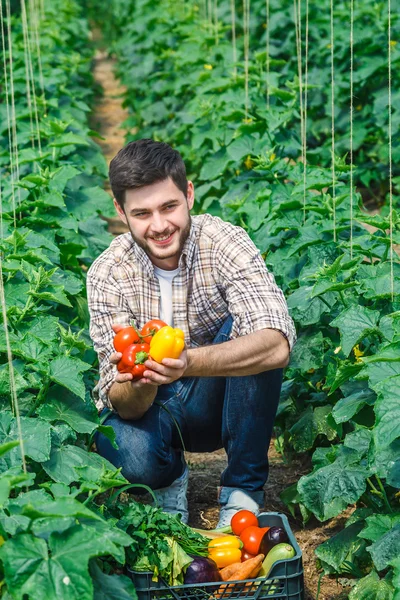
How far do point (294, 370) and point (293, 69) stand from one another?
536cm

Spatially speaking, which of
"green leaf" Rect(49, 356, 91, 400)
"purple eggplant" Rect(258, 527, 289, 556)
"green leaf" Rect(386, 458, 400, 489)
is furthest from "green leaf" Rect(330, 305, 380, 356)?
"green leaf" Rect(49, 356, 91, 400)

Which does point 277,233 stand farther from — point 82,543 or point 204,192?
point 82,543

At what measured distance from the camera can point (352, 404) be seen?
3.13 metres

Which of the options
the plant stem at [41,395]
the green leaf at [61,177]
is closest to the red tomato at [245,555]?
the plant stem at [41,395]

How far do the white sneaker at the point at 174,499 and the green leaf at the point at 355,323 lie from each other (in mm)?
958

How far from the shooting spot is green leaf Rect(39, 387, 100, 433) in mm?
3062

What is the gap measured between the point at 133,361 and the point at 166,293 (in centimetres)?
60

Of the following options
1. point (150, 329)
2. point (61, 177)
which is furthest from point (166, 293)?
point (61, 177)

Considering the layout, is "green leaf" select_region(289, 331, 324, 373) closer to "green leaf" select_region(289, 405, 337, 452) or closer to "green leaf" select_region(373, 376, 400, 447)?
"green leaf" select_region(289, 405, 337, 452)

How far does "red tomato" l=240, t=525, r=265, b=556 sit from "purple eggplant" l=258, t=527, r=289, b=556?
4cm

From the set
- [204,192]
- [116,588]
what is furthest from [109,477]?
[204,192]

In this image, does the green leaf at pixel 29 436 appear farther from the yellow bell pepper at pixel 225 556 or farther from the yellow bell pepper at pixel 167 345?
the yellow bell pepper at pixel 225 556

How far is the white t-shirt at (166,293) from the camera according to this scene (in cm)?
367

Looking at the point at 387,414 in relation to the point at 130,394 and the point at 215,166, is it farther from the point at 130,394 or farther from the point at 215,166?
the point at 215,166
